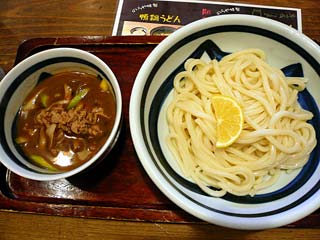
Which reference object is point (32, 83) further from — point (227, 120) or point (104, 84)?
point (227, 120)

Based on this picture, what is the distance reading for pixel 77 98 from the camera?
1454 mm

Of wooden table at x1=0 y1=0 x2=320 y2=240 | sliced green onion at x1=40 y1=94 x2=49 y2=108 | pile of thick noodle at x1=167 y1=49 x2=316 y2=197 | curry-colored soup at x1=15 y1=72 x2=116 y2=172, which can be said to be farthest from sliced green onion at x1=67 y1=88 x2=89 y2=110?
wooden table at x1=0 y1=0 x2=320 y2=240

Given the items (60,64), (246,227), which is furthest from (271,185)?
(60,64)

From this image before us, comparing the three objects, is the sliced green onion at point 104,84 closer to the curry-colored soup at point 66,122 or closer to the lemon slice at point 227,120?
the curry-colored soup at point 66,122

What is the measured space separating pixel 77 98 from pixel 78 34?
2.14 feet

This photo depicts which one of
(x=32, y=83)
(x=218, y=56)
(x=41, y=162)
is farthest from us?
(x=218, y=56)

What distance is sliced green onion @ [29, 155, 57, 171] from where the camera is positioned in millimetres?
1349

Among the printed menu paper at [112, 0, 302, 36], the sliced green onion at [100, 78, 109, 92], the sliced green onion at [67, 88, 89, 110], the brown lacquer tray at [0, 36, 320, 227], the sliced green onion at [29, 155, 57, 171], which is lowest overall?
the brown lacquer tray at [0, 36, 320, 227]

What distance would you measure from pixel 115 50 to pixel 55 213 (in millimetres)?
862

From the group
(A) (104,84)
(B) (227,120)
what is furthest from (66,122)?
(B) (227,120)

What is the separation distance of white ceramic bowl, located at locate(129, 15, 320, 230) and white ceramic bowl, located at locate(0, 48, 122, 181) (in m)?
0.12

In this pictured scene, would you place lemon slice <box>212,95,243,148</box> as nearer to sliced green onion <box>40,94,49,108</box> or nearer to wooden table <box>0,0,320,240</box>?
wooden table <box>0,0,320,240</box>

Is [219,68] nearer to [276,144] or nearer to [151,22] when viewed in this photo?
[276,144]

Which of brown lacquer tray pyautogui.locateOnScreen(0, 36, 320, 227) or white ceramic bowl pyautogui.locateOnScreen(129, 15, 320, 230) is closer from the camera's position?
white ceramic bowl pyautogui.locateOnScreen(129, 15, 320, 230)
